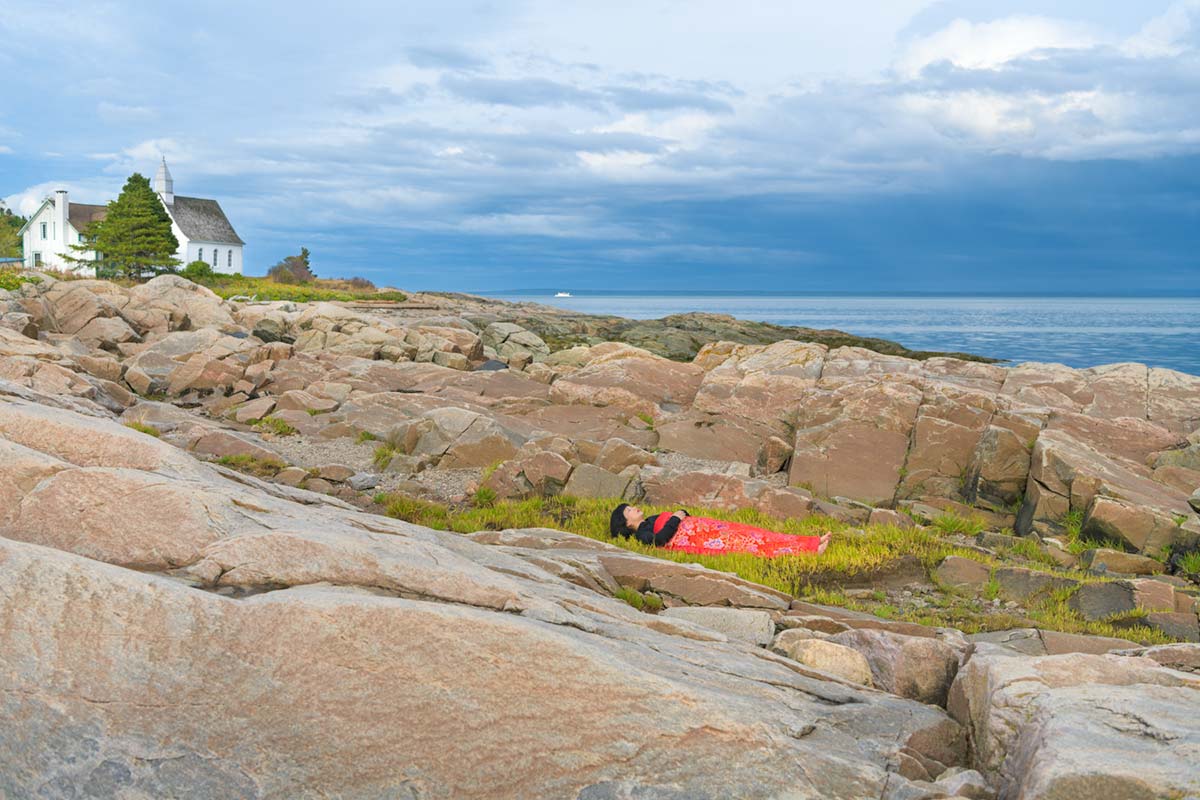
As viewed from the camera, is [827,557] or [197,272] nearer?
[827,557]

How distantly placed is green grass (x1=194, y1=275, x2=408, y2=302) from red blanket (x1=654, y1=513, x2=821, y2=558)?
61.9 metres

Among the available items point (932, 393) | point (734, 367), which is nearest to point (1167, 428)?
point (932, 393)

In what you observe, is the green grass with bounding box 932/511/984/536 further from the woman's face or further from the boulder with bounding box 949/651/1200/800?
the boulder with bounding box 949/651/1200/800

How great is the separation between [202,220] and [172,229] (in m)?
6.07

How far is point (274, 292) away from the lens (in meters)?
76.8

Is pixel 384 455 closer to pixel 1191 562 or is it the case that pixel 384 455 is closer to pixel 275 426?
pixel 275 426

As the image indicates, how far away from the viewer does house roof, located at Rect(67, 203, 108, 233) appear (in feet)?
320

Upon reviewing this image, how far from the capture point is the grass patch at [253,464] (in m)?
20.4

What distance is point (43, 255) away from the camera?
330ft

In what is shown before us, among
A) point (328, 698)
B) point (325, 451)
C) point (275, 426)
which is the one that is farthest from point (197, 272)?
point (328, 698)

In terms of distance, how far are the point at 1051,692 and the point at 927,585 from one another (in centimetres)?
917

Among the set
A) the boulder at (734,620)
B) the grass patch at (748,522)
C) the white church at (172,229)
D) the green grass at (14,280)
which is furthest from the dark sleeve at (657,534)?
the white church at (172,229)

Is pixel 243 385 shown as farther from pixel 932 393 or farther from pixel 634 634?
pixel 634 634

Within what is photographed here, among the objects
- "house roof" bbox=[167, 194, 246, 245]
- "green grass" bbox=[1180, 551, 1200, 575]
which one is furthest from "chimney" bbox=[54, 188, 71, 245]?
"green grass" bbox=[1180, 551, 1200, 575]
